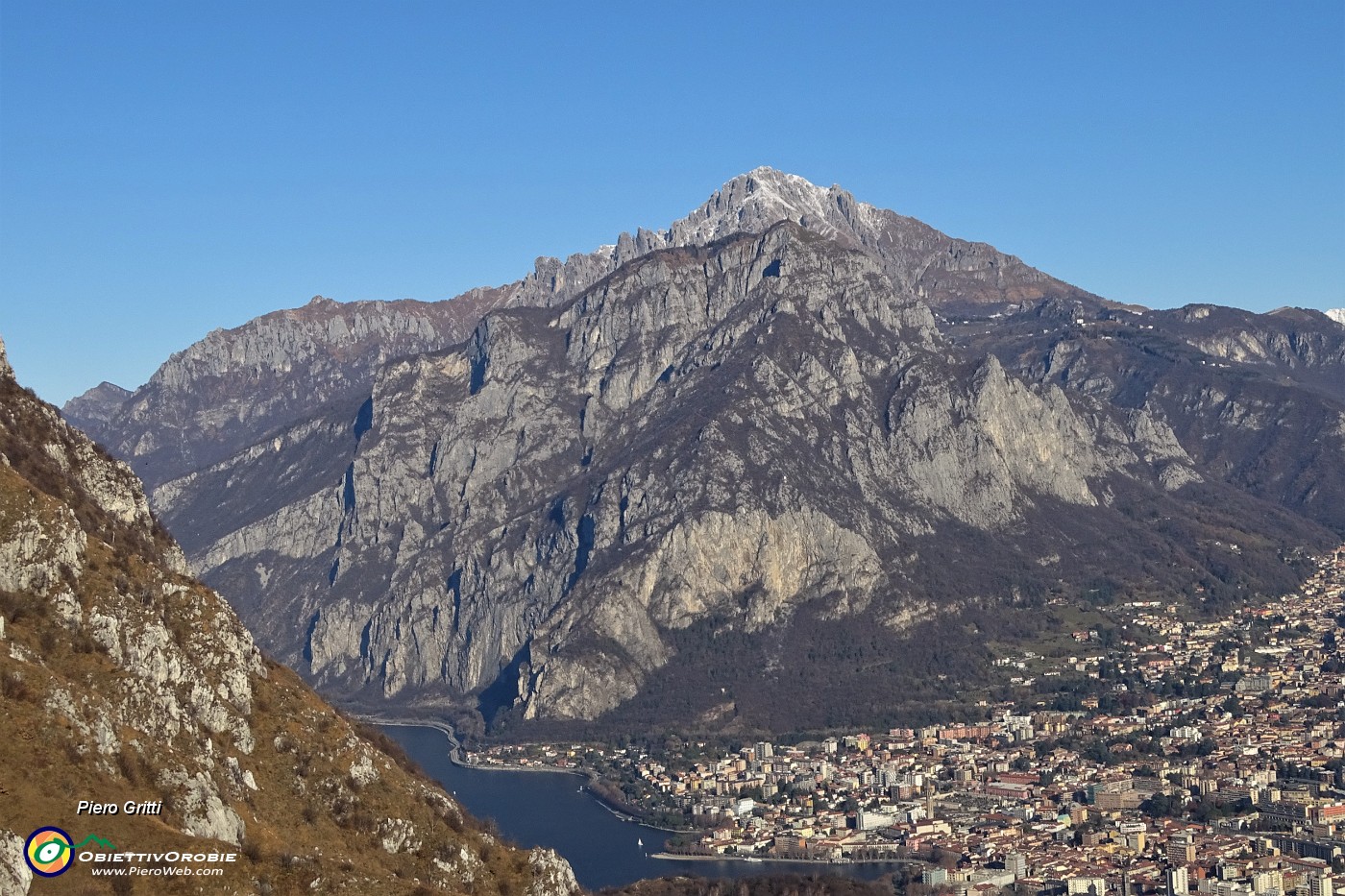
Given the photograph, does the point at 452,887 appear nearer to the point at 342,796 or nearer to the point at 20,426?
the point at 342,796

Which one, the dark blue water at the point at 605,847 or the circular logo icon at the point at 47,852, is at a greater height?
the circular logo icon at the point at 47,852

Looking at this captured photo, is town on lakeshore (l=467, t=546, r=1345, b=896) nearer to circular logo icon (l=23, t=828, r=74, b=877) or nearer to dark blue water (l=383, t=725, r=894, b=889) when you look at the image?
dark blue water (l=383, t=725, r=894, b=889)

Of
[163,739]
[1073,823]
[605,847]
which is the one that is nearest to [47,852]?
[163,739]

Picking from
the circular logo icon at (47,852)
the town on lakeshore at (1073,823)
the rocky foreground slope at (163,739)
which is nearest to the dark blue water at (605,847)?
the town on lakeshore at (1073,823)

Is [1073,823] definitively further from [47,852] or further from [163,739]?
[47,852]

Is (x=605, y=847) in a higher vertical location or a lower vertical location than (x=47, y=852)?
lower

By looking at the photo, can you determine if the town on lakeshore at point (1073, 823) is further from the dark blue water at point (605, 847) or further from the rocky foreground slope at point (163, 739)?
the rocky foreground slope at point (163, 739)
